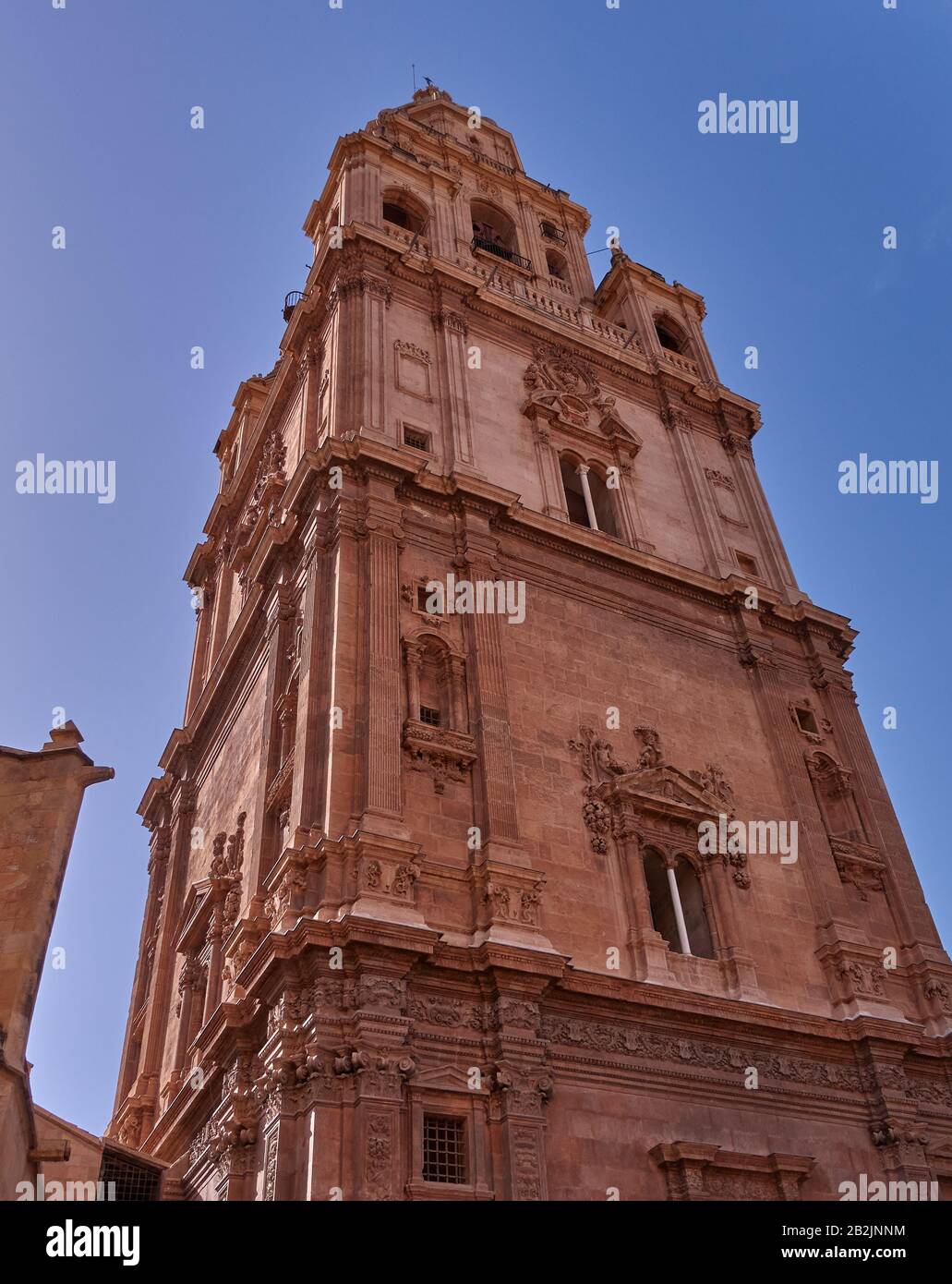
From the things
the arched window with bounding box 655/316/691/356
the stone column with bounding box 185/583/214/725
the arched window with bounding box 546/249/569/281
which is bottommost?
the stone column with bounding box 185/583/214/725

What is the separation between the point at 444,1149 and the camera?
17422 mm

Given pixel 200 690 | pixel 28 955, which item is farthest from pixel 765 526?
pixel 28 955

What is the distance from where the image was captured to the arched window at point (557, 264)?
4291 cm

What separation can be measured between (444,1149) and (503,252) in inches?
1237

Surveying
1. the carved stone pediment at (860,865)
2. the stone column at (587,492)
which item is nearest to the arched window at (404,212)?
the stone column at (587,492)

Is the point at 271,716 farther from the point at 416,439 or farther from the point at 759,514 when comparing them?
the point at 759,514

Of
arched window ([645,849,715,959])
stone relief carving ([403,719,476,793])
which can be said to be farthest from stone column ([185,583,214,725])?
arched window ([645,849,715,959])

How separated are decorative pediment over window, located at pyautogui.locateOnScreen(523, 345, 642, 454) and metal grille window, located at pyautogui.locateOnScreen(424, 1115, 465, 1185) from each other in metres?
19.9

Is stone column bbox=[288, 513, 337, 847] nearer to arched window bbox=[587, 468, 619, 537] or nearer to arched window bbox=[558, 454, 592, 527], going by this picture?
arched window bbox=[558, 454, 592, 527]

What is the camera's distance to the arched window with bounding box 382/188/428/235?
38.5 metres

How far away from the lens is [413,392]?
101 ft

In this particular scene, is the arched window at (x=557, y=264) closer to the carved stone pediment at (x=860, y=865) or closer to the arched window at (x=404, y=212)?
the arched window at (x=404, y=212)

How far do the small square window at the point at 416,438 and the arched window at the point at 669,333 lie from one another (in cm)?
1563
